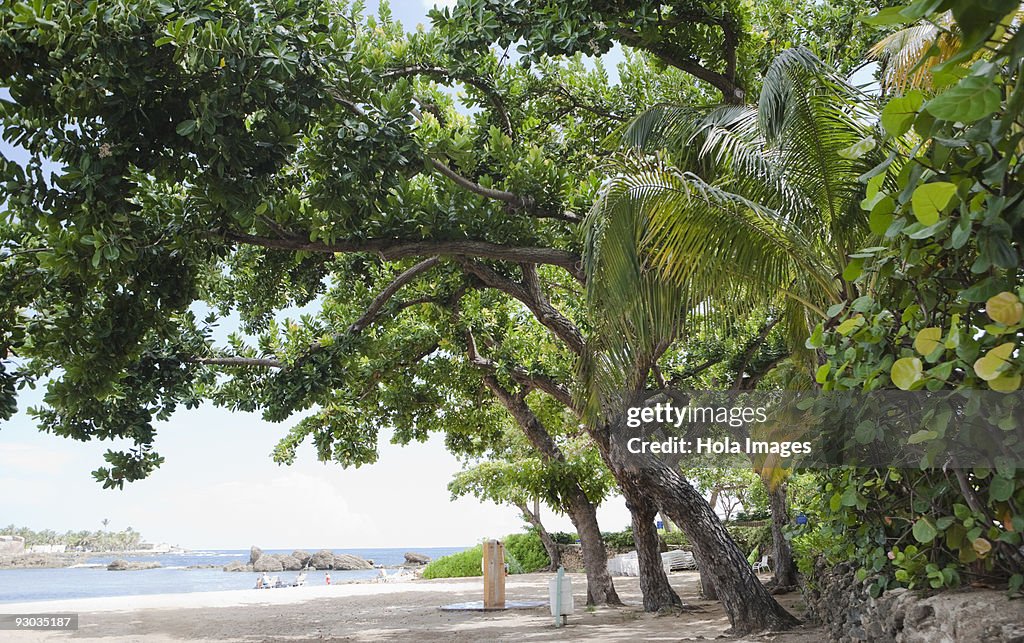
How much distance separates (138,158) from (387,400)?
8059 millimetres

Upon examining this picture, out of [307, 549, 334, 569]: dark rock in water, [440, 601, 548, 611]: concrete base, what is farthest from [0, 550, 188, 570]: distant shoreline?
[440, 601, 548, 611]: concrete base

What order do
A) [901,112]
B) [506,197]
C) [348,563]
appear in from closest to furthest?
[901,112] < [506,197] < [348,563]

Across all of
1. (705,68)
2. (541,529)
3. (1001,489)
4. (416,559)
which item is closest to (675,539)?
(541,529)

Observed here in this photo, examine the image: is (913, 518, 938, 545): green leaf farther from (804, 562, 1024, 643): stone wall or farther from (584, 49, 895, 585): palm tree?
(584, 49, 895, 585): palm tree

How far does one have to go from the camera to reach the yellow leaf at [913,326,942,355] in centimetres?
218

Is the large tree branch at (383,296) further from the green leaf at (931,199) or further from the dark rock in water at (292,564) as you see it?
the dark rock in water at (292,564)

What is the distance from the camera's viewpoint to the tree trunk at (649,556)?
10711 millimetres

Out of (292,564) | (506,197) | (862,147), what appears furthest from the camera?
(292,564)

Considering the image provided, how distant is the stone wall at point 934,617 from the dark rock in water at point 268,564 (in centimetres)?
6217

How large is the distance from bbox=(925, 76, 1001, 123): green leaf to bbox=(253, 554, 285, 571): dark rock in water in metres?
64.9

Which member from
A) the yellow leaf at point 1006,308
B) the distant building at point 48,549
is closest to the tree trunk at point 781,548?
the yellow leaf at point 1006,308

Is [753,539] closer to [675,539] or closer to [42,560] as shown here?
[675,539]

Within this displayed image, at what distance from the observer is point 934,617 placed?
2.86 meters

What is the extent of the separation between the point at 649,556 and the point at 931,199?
1017cm
